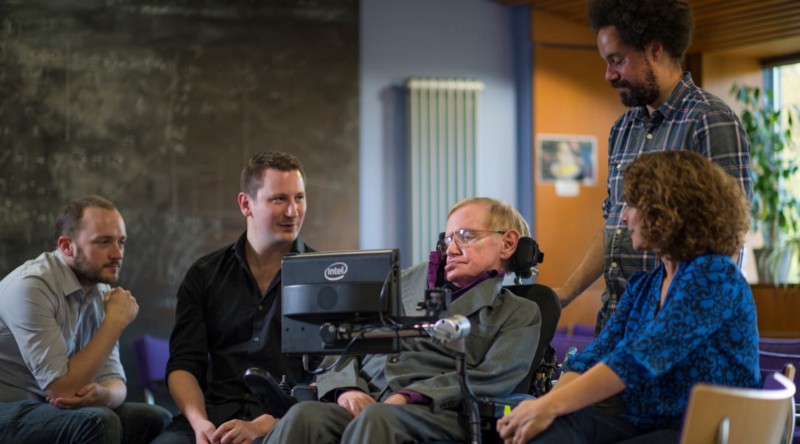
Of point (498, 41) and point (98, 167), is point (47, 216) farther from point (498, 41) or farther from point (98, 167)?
point (498, 41)

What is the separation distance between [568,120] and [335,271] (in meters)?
5.36

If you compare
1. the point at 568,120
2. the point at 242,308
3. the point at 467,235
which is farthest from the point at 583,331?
the point at 467,235

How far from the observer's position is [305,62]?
23.0ft

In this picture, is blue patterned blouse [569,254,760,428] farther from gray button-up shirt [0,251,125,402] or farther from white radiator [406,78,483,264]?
white radiator [406,78,483,264]

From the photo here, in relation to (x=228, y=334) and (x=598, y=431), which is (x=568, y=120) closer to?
(x=228, y=334)

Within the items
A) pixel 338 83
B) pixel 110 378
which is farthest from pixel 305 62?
pixel 110 378

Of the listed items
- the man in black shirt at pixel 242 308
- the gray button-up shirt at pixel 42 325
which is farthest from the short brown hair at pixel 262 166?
the gray button-up shirt at pixel 42 325

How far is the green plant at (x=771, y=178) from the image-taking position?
7.63 metres

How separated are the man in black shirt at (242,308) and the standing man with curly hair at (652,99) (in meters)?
1.20

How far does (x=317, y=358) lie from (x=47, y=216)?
339 centimetres

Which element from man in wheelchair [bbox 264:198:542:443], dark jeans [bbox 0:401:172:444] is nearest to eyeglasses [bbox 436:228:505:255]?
man in wheelchair [bbox 264:198:542:443]

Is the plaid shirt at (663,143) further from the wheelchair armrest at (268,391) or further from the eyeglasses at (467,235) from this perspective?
the wheelchair armrest at (268,391)

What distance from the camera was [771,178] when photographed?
7.87 m

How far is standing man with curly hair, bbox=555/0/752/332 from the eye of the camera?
9.62 feet
